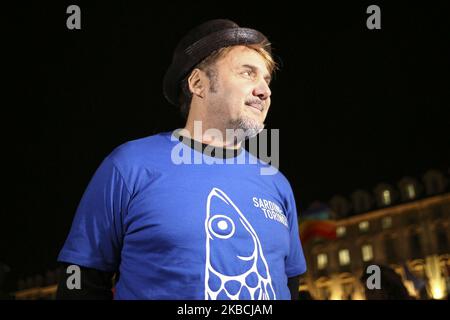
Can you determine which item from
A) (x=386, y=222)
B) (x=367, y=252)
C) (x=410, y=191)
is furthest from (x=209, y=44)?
(x=367, y=252)

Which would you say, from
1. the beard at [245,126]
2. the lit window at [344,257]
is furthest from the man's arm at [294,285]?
the lit window at [344,257]

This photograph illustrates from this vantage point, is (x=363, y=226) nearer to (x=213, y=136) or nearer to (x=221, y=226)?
(x=213, y=136)

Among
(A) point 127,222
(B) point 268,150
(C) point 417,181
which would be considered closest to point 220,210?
(A) point 127,222

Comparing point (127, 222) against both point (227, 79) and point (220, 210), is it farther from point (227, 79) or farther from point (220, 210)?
point (227, 79)

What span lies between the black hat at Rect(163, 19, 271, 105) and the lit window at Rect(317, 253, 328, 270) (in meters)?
50.0

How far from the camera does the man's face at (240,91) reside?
7.49 ft

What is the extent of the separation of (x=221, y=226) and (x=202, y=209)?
0.09m

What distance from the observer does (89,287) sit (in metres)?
1.92

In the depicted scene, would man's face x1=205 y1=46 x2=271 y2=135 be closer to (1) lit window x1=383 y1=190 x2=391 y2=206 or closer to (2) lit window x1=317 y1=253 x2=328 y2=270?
(1) lit window x1=383 y1=190 x2=391 y2=206

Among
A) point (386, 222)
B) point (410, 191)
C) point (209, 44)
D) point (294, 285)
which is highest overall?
point (410, 191)

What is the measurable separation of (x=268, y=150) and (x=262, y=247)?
2.61 ft

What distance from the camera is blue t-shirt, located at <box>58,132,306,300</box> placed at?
73.2 inches
